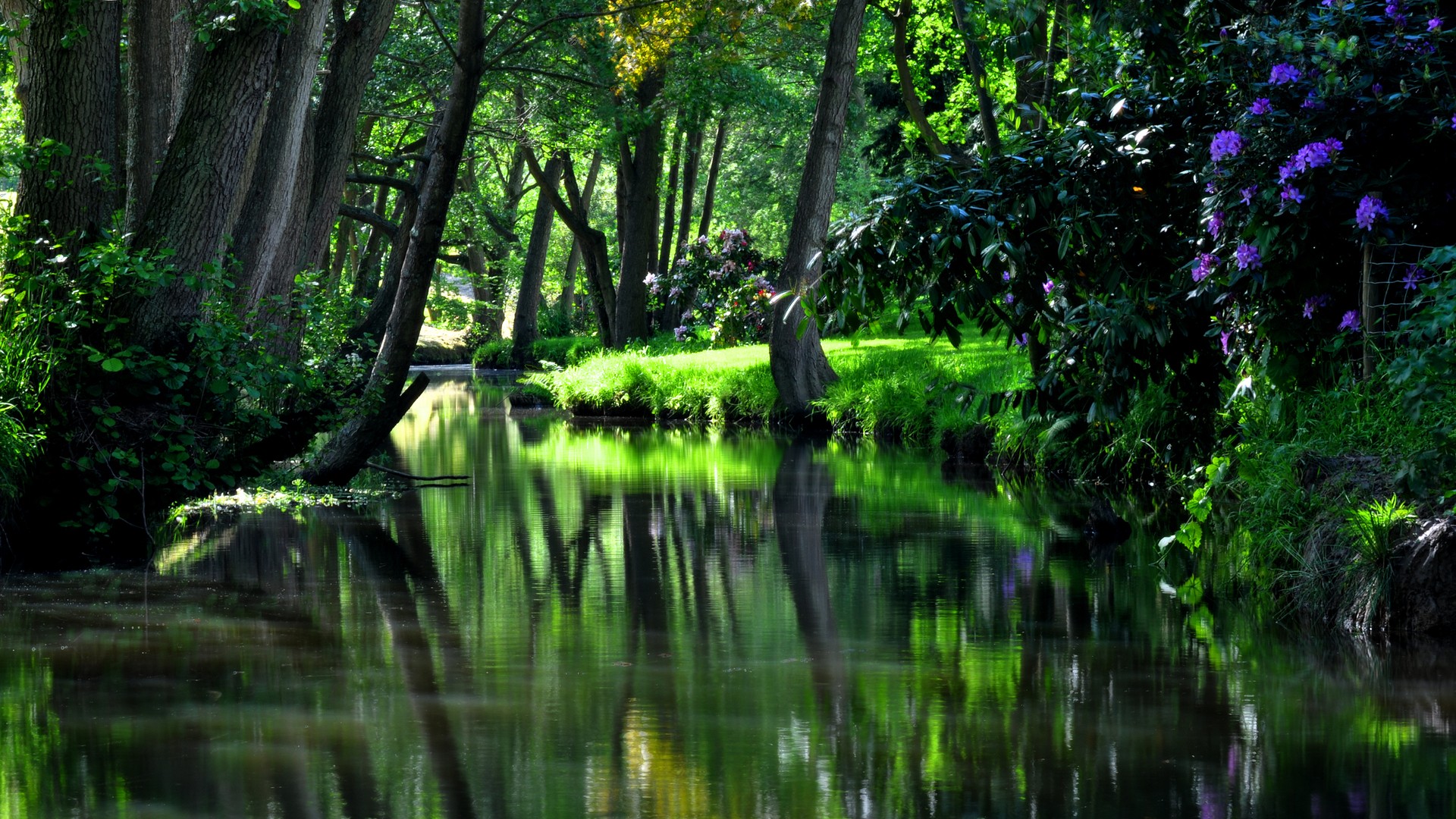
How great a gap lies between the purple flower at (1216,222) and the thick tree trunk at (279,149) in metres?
6.68

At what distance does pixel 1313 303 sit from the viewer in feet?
20.8

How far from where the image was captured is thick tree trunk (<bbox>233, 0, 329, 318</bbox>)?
1054 cm

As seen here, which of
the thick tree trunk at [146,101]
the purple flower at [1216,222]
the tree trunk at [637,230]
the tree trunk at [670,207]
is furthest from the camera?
the tree trunk at [670,207]

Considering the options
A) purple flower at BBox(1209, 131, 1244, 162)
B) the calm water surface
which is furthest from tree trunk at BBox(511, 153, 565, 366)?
purple flower at BBox(1209, 131, 1244, 162)

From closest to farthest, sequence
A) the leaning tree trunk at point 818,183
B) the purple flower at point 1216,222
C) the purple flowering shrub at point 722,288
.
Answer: the purple flower at point 1216,222
the leaning tree trunk at point 818,183
the purple flowering shrub at point 722,288

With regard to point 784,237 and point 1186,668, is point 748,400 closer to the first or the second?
point 1186,668

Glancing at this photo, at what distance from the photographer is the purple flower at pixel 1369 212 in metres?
5.75

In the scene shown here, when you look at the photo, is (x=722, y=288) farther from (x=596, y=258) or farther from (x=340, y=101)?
(x=340, y=101)

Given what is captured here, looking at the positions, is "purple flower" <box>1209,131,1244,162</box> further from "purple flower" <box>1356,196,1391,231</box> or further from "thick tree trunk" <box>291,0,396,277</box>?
"thick tree trunk" <box>291,0,396,277</box>

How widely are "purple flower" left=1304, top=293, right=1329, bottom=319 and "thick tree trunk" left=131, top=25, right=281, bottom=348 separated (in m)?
5.68

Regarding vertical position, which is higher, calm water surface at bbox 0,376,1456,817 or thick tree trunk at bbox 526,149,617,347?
thick tree trunk at bbox 526,149,617,347

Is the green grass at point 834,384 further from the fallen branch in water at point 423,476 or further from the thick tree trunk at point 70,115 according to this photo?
the thick tree trunk at point 70,115

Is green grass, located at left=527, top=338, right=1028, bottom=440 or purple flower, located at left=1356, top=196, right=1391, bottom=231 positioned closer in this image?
purple flower, located at left=1356, top=196, right=1391, bottom=231

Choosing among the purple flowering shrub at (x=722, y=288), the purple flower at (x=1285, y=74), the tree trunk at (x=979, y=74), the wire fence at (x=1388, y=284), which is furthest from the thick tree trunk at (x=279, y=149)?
the purple flowering shrub at (x=722, y=288)
